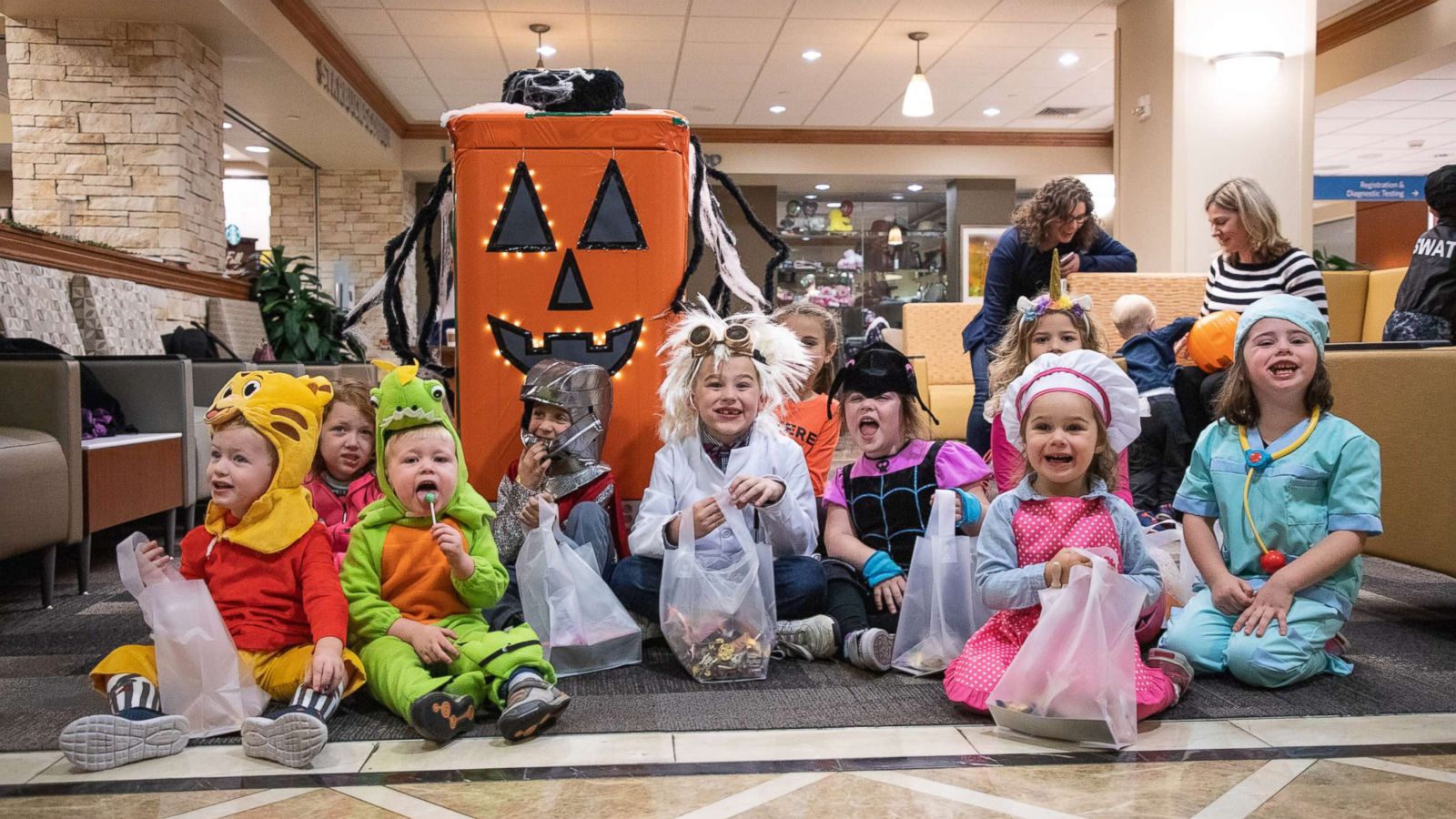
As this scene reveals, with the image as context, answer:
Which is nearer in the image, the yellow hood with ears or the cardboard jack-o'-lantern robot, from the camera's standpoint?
the yellow hood with ears

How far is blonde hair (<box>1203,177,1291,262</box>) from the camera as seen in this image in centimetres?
336

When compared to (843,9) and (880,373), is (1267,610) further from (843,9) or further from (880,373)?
(843,9)

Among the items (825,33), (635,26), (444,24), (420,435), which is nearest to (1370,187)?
(825,33)

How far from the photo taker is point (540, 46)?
8.41m

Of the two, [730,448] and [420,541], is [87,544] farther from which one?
[730,448]

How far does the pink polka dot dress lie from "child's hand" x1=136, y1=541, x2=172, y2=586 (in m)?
1.43

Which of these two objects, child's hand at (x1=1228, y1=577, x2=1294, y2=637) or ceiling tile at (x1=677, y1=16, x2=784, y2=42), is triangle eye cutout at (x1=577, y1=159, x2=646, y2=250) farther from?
ceiling tile at (x1=677, y1=16, x2=784, y2=42)

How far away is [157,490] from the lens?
12.0 ft

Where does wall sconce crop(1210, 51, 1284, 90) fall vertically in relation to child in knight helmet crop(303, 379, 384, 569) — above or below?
above

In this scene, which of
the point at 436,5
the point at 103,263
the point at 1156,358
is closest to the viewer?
the point at 1156,358

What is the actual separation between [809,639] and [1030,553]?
56 centimetres

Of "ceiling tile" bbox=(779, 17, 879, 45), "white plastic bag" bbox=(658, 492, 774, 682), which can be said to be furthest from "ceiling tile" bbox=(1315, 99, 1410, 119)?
"white plastic bag" bbox=(658, 492, 774, 682)

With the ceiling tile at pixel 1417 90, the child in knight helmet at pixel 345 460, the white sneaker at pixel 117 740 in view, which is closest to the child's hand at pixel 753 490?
the child in knight helmet at pixel 345 460

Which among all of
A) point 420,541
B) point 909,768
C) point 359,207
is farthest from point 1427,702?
point 359,207
